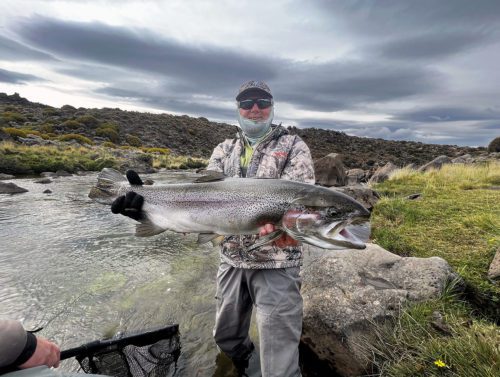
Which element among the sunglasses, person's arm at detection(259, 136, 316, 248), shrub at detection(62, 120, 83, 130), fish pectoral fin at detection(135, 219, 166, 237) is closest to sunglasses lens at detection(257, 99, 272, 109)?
the sunglasses

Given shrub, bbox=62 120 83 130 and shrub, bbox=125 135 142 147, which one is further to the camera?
shrub, bbox=125 135 142 147

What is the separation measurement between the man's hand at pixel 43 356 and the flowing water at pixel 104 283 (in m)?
2.11

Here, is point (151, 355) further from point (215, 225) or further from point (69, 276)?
point (69, 276)

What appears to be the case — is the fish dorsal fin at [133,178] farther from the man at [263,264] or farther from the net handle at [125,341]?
the net handle at [125,341]

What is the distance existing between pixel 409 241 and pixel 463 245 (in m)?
0.89

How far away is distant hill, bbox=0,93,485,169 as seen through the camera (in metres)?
48.5

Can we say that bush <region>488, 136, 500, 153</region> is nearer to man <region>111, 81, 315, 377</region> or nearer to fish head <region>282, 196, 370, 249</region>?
man <region>111, 81, 315, 377</region>

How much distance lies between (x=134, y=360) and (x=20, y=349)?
5.43 feet

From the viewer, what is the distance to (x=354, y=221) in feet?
8.73

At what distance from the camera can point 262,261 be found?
3209mm

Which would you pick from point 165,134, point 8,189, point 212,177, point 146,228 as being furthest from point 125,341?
point 165,134

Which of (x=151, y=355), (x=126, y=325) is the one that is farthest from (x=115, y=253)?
(x=151, y=355)

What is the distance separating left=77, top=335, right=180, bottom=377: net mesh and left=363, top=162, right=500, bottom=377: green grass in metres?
2.26

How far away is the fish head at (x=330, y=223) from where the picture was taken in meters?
2.62
